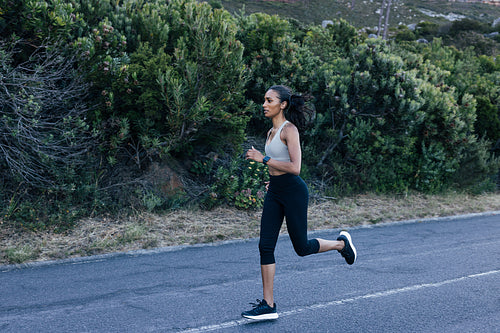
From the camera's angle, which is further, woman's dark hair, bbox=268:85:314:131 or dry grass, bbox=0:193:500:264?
dry grass, bbox=0:193:500:264

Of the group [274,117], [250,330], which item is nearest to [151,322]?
[250,330]

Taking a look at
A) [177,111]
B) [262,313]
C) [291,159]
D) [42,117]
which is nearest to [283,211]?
[291,159]

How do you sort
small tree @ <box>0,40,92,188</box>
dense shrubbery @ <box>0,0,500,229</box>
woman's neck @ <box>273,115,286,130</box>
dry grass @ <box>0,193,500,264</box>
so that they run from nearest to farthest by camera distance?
woman's neck @ <box>273,115,286,130</box>, dry grass @ <box>0,193,500,264</box>, small tree @ <box>0,40,92,188</box>, dense shrubbery @ <box>0,0,500,229</box>

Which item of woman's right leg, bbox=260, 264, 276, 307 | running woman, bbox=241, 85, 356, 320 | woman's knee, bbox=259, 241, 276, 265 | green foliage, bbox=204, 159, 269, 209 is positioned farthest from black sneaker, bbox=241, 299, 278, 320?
green foliage, bbox=204, 159, 269, 209

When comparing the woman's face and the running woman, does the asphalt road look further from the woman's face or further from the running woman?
the woman's face

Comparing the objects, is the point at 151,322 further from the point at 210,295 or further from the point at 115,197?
the point at 115,197

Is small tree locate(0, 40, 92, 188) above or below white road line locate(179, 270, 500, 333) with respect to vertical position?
above

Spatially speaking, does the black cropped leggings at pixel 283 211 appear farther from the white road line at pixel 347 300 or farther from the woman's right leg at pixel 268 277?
the white road line at pixel 347 300

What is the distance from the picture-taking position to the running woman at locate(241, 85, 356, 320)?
4.48m

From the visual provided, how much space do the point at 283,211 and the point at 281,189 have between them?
25 cm

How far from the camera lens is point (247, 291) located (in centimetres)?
546

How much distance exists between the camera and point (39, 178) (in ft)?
25.2

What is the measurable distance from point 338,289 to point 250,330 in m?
1.66

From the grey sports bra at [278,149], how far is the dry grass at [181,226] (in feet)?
11.6
